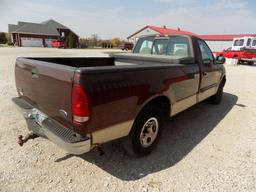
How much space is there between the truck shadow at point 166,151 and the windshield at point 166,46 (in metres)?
1.60

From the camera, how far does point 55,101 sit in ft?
7.85

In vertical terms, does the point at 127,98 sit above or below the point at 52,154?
above

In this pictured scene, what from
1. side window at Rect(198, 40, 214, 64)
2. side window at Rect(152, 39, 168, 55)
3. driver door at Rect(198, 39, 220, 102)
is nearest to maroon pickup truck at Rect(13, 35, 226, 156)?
driver door at Rect(198, 39, 220, 102)

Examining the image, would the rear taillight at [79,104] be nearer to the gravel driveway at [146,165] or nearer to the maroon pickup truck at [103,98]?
the maroon pickup truck at [103,98]

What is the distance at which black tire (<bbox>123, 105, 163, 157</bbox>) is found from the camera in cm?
288

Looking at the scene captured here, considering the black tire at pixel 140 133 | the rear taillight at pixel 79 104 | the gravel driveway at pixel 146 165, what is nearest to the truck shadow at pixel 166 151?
the gravel driveway at pixel 146 165

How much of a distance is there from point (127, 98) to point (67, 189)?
137cm

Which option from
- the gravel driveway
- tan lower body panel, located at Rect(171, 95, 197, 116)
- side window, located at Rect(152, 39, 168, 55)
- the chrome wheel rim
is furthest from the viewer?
side window, located at Rect(152, 39, 168, 55)

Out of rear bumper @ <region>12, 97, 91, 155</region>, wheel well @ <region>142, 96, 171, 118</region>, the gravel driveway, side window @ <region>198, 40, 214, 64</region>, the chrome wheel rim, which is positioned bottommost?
the gravel driveway

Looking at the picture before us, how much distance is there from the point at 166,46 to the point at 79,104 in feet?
10.4

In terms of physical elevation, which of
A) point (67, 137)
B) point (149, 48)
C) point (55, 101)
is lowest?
point (67, 137)

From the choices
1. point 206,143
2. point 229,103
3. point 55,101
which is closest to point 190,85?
point 206,143

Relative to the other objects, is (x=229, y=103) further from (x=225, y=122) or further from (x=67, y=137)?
(x=67, y=137)

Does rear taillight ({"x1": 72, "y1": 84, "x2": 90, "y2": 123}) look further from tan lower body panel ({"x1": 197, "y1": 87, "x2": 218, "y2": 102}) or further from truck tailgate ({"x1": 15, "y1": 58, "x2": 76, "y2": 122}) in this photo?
tan lower body panel ({"x1": 197, "y1": 87, "x2": 218, "y2": 102})
